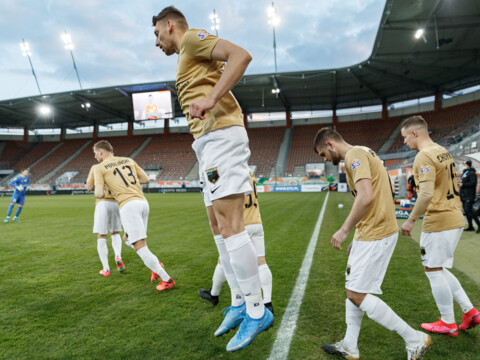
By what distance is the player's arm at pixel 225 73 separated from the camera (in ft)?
5.82

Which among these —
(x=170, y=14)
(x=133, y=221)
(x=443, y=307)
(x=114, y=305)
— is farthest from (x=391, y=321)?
(x=133, y=221)

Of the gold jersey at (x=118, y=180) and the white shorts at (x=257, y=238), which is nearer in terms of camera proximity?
the white shorts at (x=257, y=238)

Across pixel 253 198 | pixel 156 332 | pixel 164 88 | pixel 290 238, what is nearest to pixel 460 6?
pixel 290 238

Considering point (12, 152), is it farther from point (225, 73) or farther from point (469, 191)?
point (225, 73)

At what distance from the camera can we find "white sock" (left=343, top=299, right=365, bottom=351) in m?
2.38

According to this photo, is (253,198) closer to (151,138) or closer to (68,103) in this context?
(68,103)

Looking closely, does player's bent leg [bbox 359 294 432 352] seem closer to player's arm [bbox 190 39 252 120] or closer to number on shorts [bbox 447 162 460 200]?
number on shorts [bbox 447 162 460 200]

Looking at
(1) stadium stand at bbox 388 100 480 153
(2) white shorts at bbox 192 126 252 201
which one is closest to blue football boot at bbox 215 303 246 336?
(2) white shorts at bbox 192 126 252 201

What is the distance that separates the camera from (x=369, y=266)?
7.67 feet

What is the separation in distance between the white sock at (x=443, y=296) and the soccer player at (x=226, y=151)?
192 cm

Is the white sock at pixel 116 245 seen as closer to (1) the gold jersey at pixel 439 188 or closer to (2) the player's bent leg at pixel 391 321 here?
(2) the player's bent leg at pixel 391 321

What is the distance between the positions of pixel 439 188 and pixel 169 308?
3.21 m

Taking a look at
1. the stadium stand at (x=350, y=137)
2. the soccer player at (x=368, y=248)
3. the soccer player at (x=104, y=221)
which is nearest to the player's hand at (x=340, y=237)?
the soccer player at (x=368, y=248)

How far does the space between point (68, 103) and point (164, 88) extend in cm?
1584
